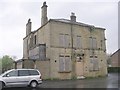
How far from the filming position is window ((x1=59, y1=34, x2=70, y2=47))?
34419 millimetres

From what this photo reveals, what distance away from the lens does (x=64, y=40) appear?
34844 mm

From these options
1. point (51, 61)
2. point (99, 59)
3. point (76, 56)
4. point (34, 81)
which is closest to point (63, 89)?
point (34, 81)

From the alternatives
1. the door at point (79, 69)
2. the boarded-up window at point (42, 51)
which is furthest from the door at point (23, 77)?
the door at point (79, 69)

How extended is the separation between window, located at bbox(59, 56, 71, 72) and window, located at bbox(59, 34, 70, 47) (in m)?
1.82

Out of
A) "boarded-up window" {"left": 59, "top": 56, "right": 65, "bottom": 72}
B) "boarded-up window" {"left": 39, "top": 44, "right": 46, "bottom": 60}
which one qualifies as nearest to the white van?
"boarded-up window" {"left": 59, "top": 56, "right": 65, "bottom": 72}

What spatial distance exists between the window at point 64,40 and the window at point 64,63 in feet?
5.97

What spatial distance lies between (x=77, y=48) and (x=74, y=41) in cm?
114

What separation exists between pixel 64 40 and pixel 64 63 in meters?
3.26

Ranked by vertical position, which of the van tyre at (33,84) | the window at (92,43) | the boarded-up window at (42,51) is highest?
the window at (92,43)

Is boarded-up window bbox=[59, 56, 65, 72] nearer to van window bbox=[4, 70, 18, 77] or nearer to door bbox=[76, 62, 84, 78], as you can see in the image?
door bbox=[76, 62, 84, 78]

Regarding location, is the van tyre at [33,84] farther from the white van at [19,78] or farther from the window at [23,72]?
the window at [23,72]

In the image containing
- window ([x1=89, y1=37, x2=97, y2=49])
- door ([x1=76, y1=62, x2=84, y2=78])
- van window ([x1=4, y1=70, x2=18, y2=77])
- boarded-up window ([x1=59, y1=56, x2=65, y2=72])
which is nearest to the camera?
van window ([x1=4, y1=70, x2=18, y2=77])

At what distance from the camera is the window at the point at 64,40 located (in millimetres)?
34419

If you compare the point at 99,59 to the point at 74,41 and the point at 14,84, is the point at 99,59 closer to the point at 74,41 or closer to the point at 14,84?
the point at 74,41
